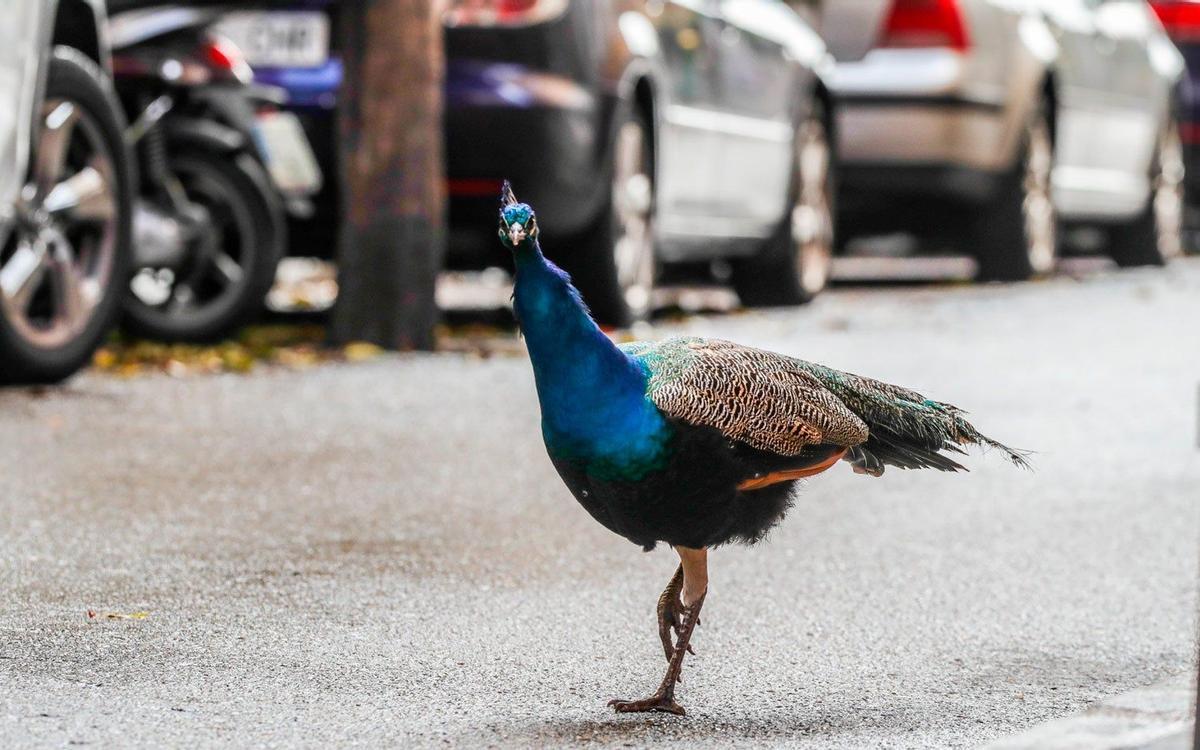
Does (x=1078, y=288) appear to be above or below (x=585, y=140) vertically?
below

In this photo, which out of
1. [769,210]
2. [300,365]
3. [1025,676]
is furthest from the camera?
[769,210]

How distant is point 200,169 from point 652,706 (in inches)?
223

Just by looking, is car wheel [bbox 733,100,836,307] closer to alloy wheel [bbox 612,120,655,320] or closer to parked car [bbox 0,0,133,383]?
alloy wheel [bbox 612,120,655,320]

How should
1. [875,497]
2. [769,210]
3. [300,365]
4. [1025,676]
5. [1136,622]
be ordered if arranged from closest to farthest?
1. [1025,676]
2. [1136,622]
3. [875,497]
4. [300,365]
5. [769,210]

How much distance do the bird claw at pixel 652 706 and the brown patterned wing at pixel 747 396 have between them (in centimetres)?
45

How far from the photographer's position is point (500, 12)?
9445 mm

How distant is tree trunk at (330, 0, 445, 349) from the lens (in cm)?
930

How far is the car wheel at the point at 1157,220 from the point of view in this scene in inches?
656

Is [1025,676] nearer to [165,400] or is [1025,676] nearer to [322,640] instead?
[322,640]

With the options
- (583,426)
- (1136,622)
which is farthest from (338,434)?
(583,426)

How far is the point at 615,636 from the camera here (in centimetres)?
475

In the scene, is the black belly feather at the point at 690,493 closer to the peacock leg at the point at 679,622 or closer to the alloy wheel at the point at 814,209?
the peacock leg at the point at 679,622

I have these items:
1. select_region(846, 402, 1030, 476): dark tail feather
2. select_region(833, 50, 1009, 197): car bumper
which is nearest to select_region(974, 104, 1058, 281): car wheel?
select_region(833, 50, 1009, 197): car bumper

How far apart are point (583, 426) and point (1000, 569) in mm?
2092
